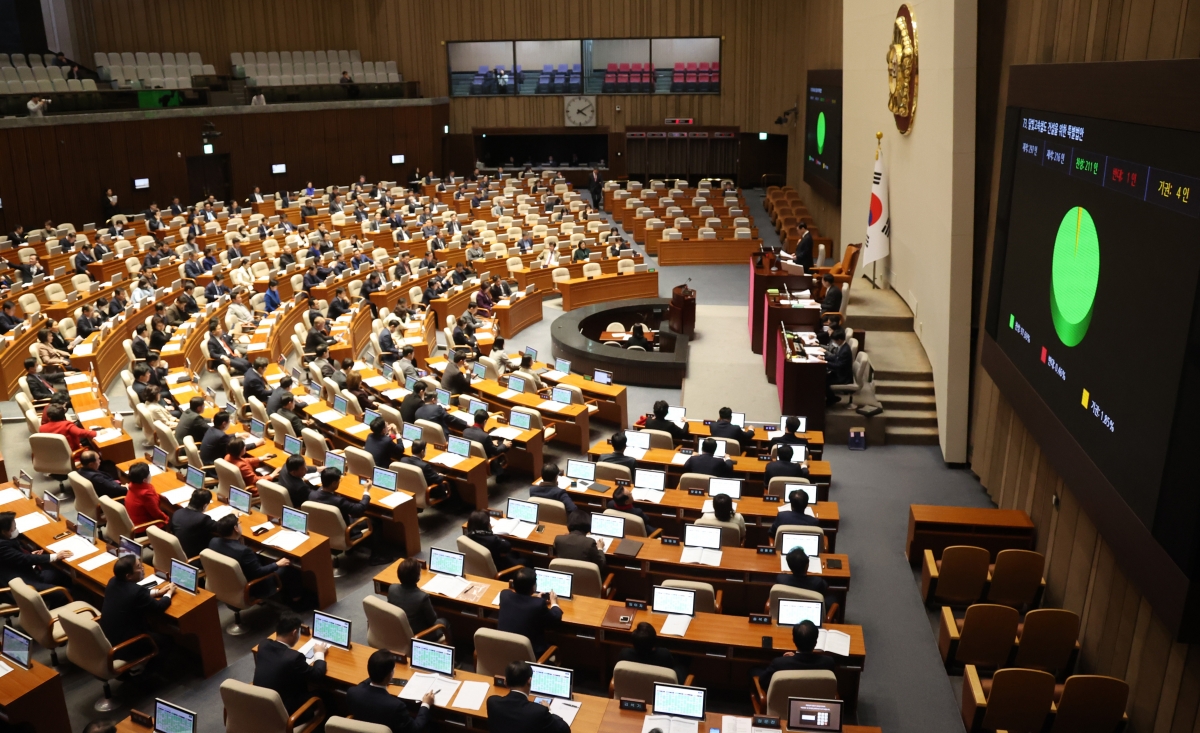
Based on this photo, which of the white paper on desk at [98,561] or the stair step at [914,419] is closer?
the white paper on desk at [98,561]

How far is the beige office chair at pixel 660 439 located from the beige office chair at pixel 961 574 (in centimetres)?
347

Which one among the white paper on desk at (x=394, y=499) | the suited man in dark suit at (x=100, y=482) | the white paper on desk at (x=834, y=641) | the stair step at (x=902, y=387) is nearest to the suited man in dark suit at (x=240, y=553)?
the white paper on desk at (x=394, y=499)

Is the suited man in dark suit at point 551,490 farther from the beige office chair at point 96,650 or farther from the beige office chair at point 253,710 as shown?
the beige office chair at point 96,650

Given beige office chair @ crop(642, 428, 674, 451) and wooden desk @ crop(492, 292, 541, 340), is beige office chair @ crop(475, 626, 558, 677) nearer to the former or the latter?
beige office chair @ crop(642, 428, 674, 451)

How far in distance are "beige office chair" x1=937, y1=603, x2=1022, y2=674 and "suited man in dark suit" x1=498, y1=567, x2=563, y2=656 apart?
10.4 ft

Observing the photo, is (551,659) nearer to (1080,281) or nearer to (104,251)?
(1080,281)

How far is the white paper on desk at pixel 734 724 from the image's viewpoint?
18.9 feet

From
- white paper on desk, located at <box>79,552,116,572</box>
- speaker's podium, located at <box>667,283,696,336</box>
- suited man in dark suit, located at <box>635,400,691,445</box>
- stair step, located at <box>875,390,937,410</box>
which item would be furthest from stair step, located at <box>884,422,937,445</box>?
white paper on desk, located at <box>79,552,116,572</box>

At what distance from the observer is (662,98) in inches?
1350

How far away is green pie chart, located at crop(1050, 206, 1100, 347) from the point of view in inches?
271

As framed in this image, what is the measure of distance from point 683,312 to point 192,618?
10.5 metres

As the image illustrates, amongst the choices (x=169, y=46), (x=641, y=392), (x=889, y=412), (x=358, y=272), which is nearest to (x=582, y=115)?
(x=169, y=46)

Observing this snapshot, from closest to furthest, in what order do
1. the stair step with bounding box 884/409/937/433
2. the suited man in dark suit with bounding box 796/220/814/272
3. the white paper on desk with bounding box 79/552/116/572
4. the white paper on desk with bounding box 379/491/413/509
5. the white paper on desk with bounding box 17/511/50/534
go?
1. the white paper on desk with bounding box 79/552/116/572
2. the white paper on desk with bounding box 17/511/50/534
3. the white paper on desk with bounding box 379/491/413/509
4. the stair step with bounding box 884/409/937/433
5. the suited man in dark suit with bounding box 796/220/814/272

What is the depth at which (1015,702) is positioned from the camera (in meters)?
6.38
